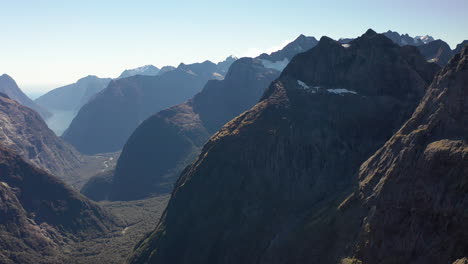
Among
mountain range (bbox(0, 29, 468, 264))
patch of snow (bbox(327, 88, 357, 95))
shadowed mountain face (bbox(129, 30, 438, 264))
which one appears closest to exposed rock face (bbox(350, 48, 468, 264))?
mountain range (bbox(0, 29, 468, 264))

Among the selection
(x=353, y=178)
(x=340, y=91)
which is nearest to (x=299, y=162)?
(x=353, y=178)

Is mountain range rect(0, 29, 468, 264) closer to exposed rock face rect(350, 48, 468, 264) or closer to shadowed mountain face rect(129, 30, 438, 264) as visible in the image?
exposed rock face rect(350, 48, 468, 264)

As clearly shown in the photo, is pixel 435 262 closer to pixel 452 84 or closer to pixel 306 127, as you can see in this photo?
pixel 452 84

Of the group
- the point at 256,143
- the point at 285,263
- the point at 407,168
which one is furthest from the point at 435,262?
the point at 256,143

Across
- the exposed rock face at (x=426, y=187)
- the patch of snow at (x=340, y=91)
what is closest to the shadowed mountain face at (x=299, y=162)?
the patch of snow at (x=340, y=91)

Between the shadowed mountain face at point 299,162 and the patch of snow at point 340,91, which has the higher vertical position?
the patch of snow at point 340,91

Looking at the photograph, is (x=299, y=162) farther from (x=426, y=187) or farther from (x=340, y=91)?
(x=426, y=187)

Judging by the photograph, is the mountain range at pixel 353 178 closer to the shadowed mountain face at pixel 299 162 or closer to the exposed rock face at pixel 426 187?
the exposed rock face at pixel 426 187
